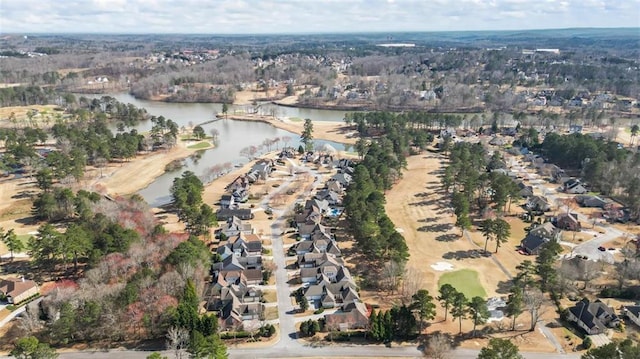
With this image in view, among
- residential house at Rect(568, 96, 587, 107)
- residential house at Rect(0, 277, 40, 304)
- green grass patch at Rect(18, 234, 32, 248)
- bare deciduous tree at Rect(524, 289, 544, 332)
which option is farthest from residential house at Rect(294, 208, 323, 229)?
residential house at Rect(568, 96, 587, 107)

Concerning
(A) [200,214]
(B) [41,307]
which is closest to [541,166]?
(A) [200,214]

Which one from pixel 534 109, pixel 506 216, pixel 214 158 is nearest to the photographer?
pixel 506 216

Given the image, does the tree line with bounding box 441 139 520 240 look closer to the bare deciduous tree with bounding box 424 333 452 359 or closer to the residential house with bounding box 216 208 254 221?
the bare deciduous tree with bounding box 424 333 452 359

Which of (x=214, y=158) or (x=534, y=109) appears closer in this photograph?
(x=214, y=158)

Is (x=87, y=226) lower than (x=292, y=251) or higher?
higher

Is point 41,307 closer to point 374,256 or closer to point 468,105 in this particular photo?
point 374,256

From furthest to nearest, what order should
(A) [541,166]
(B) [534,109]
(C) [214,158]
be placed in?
(B) [534,109] → (C) [214,158] → (A) [541,166]
